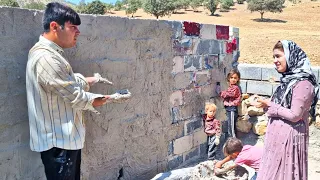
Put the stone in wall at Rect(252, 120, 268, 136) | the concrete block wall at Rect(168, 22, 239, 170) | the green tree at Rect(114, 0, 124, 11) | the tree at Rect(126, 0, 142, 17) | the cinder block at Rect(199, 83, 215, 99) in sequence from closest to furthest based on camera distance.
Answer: the concrete block wall at Rect(168, 22, 239, 170) → the cinder block at Rect(199, 83, 215, 99) → the stone in wall at Rect(252, 120, 268, 136) → the tree at Rect(126, 0, 142, 17) → the green tree at Rect(114, 0, 124, 11)

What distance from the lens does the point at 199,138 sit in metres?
5.11

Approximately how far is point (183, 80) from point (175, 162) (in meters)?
1.02

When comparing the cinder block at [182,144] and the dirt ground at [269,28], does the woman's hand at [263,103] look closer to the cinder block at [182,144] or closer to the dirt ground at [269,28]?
the cinder block at [182,144]

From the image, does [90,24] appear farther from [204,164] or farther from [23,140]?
[204,164]

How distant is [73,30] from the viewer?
7.80ft

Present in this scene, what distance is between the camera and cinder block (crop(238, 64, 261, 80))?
18.9ft

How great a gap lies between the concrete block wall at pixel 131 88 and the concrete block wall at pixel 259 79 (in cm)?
62

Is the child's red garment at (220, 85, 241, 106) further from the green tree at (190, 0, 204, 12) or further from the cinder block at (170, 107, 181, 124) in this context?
the green tree at (190, 0, 204, 12)

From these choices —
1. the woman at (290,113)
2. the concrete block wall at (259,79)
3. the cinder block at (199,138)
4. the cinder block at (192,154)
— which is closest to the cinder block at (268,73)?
the concrete block wall at (259,79)

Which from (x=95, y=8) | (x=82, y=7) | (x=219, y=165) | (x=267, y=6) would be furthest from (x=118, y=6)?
(x=219, y=165)

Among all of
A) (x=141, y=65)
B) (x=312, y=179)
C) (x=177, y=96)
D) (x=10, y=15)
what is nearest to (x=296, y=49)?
(x=141, y=65)

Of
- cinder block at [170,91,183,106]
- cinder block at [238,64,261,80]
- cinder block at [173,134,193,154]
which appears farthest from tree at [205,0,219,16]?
cinder block at [170,91,183,106]

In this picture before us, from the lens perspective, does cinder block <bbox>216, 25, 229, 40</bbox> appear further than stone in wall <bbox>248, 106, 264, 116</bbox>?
No

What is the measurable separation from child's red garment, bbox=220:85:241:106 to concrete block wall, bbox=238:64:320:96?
521 millimetres
